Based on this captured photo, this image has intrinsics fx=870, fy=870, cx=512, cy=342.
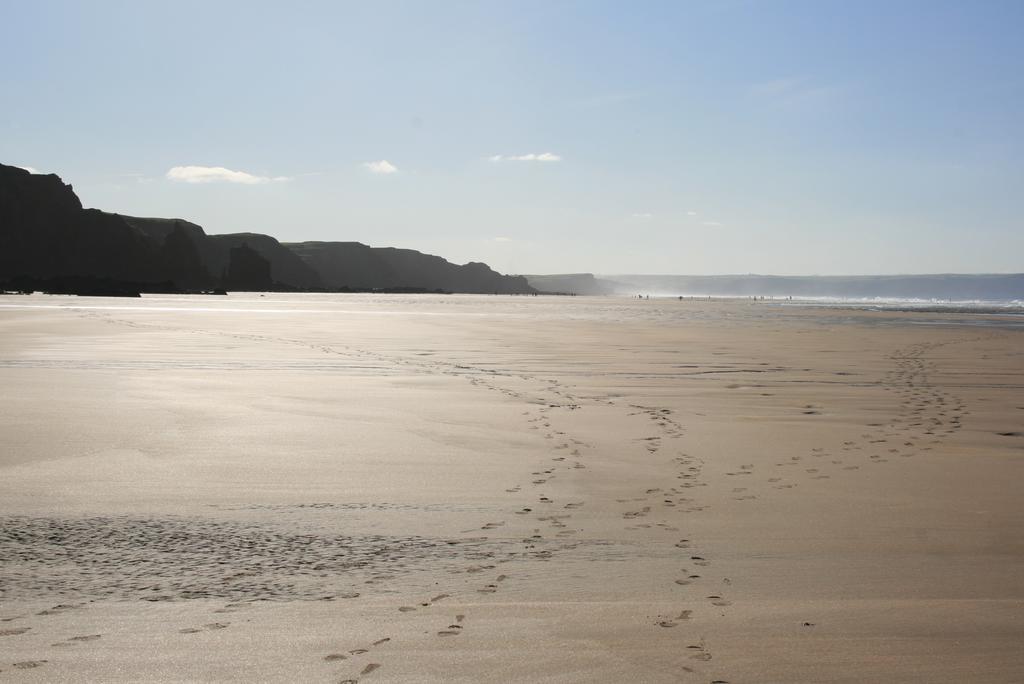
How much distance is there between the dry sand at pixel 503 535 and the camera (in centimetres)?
394

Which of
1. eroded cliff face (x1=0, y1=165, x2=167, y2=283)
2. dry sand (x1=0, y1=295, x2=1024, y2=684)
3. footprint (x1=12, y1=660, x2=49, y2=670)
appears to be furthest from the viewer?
eroded cliff face (x1=0, y1=165, x2=167, y2=283)

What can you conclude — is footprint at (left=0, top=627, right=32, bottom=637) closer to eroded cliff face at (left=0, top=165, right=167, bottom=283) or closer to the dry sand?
the dry sand

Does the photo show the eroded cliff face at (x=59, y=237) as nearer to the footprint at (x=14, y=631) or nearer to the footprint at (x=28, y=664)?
the footprint at (x=14, y=631)

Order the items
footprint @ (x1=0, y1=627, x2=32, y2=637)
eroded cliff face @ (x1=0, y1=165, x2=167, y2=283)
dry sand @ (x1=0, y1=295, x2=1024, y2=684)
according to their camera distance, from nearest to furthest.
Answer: dry sand @ (x1=0, y1=295, x2=1024, y2=684), footprint @ (x1=0, y1=627, x2=32, y2=637), eroded cliff face @ (x1=0, y1=165, x2=167, y2=283)

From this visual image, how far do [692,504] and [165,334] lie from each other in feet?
80.8

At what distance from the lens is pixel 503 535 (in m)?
6.00

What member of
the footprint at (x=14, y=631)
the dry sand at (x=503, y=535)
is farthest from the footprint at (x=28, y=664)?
the footprint at (x=14, y=631)

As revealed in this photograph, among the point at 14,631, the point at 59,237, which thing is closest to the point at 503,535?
the point at 14,631

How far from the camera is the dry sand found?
394cm

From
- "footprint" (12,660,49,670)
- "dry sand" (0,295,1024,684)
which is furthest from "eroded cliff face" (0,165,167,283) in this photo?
"footprint" (12,660,49,670)

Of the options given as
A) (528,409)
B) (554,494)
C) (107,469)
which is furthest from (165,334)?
(554,494)

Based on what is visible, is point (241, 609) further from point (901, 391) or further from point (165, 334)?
point (165, 334)

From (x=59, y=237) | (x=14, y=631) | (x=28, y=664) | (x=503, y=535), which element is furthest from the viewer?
(x=59, y=237)

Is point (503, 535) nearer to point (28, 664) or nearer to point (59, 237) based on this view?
point (28, 664)
